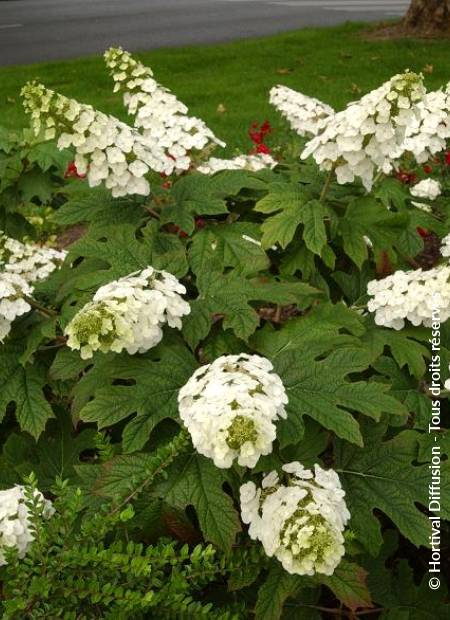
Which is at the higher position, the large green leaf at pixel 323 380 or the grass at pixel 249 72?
the large green leaf at pixel 323 380

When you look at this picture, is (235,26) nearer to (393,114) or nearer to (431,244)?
(431,244)

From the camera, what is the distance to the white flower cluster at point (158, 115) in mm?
3094

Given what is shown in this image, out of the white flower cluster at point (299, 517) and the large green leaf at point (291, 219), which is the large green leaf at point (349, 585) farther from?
the large green leaf at point (291, 219)

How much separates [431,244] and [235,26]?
11860mm

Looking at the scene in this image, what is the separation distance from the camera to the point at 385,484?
2213 millimetres

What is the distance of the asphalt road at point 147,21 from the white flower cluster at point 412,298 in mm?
12336

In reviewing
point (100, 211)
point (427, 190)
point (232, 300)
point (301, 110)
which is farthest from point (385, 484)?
point (427, 190)

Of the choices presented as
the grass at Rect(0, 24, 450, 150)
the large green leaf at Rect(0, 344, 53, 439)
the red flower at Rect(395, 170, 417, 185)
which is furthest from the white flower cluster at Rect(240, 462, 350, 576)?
the grass at Rect(0, 24, 450, 150)

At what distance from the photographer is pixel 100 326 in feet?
6.46

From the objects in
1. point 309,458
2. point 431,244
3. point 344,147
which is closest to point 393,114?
point 344,147

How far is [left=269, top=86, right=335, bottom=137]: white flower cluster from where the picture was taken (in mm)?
3889

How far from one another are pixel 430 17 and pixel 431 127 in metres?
11.0

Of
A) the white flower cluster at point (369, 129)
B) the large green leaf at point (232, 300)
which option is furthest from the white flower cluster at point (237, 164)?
the large green leaf at point (232, 300)

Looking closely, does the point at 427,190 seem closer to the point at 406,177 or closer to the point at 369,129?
the point at 406,177
